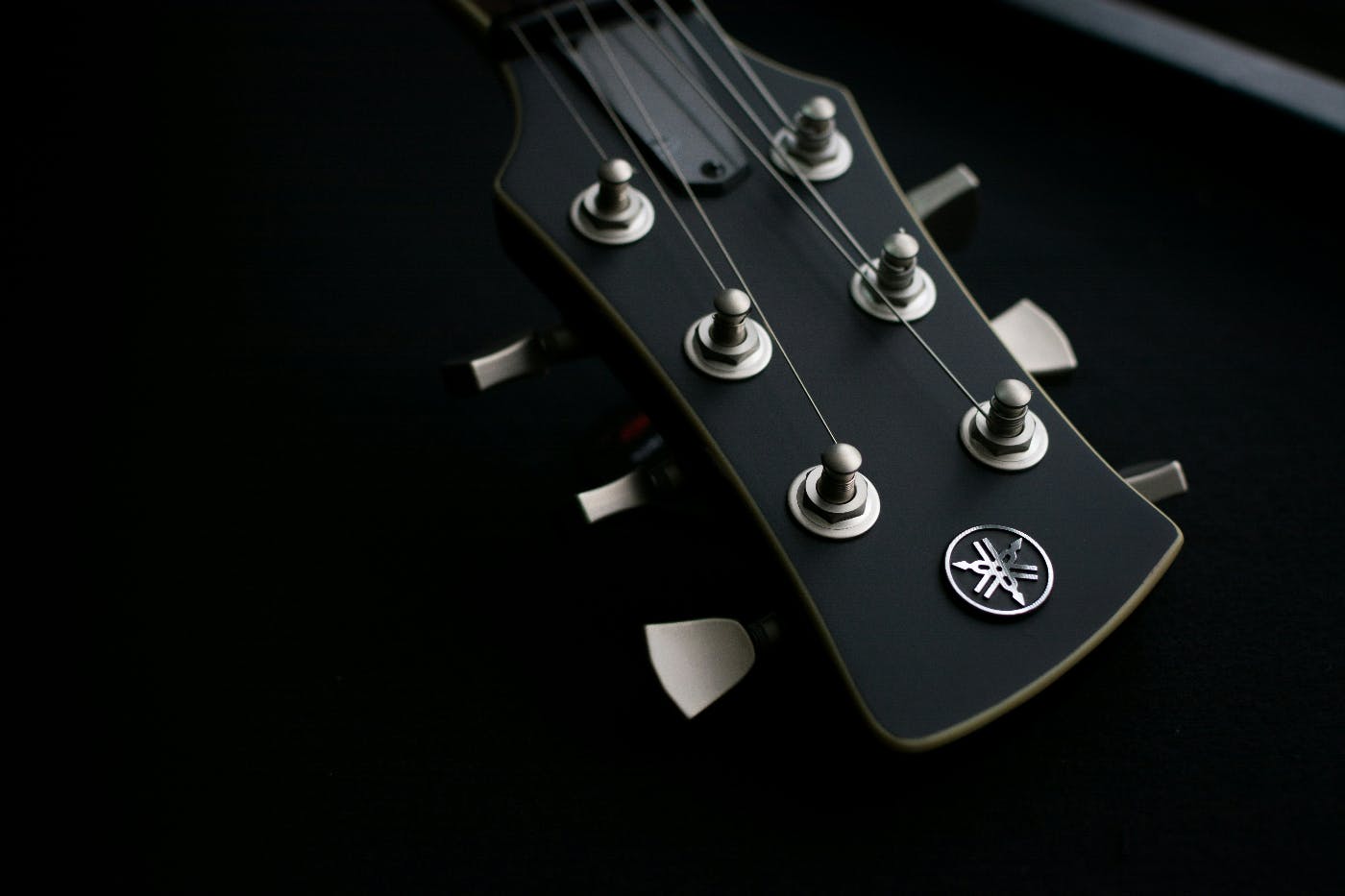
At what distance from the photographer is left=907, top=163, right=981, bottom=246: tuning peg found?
74 centimetres

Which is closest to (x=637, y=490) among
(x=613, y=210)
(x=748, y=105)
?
(x=613, y=210)

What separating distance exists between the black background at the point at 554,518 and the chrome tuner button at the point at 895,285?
0.11 metres

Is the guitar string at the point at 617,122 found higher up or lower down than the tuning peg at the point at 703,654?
higher up

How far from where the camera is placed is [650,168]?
704mm

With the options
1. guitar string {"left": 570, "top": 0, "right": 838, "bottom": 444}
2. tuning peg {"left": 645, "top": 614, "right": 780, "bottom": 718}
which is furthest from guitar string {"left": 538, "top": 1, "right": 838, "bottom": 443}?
tuning peg {"left": 645, "top": 614, "right": 780, "bottom": 718}

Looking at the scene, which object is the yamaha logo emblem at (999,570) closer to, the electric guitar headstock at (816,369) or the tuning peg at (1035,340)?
the electric guitar headstock at (816,369)

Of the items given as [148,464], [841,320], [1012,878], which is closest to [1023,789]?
[1012,878]

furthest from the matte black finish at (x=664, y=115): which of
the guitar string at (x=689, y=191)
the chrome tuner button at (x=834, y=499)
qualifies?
the chrome tuner button at (x=834, y=499)

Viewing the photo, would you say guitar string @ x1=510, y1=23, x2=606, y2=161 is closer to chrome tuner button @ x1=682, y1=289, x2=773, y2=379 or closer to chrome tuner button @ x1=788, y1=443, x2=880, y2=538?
chrome tuner button @ x1=682, y1=289, x2=773, y2=379

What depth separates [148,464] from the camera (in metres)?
0.89

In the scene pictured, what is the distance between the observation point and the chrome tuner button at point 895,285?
63cm

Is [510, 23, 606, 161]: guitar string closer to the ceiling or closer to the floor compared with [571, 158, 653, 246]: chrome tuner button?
closer to the ceiling

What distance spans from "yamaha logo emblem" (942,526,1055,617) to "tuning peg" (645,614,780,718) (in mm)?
95

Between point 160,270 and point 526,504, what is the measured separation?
0.42 metres
